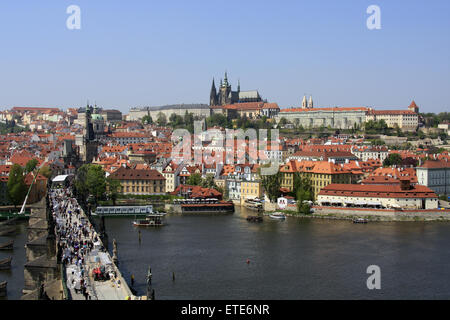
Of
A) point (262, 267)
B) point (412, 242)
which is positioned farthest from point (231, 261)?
point (412, 242)

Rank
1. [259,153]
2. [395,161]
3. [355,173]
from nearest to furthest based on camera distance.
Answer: [355,173] < [395,161] < [259,153]

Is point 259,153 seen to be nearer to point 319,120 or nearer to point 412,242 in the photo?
point 412,242

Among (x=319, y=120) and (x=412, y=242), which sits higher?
(x=319, y=120)

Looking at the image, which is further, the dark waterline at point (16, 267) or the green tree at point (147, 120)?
the green tree at point (147, 120)

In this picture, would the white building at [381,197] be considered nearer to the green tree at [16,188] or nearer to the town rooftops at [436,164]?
the town rooftops at [436,164]

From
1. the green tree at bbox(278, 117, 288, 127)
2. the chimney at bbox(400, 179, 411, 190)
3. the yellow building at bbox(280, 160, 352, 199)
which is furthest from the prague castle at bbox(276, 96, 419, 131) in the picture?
the chimney at bbox(400, 179, 411, 190)

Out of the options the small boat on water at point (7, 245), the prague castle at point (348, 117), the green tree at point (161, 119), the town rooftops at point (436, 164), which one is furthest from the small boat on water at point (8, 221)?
the green tree at point (161, 119)
